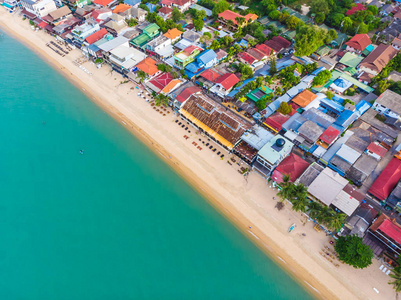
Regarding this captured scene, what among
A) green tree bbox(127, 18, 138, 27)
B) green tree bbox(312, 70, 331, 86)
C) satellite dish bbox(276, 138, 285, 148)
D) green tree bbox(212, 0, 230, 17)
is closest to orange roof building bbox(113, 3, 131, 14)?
green tree bbox(127, 18, 138, 27)

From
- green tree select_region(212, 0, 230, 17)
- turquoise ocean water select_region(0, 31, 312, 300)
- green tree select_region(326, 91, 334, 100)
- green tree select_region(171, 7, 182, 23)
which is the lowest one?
turquoise ocean water select_region(0, 31, 312, 300)

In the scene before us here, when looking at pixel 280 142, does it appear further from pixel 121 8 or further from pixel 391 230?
pixel 121 8

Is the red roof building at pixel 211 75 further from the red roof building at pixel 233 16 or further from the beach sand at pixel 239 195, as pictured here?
the red roof building at pixel 233 16

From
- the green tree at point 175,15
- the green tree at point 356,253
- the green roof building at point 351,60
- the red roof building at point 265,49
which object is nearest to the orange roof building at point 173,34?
the green tree at point 175,15

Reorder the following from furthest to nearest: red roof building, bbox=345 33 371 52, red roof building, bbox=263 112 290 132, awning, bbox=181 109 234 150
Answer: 1. red roof building, bbox=345 33 371 52
2. red roof building, bbox=263 112 290 132
3. awning, bbox=181 109 234 150

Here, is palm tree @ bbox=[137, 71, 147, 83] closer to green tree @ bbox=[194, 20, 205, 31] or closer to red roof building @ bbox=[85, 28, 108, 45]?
red roof building @ bbox=[85, 28, 108, 45]

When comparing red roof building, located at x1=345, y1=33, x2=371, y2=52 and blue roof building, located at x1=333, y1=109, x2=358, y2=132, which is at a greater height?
red roof building, located at x1=345, y1=33, x2=371, y2=52
